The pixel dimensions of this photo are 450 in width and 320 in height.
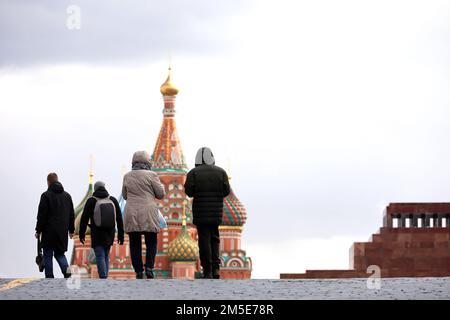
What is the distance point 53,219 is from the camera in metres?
19.5

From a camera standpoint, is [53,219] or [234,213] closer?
[53,219]

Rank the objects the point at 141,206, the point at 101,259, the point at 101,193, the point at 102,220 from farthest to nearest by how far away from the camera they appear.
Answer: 1. the point at 101,193
2. the point at 101,259
3. the point at 102,220
4. the point at 141,206

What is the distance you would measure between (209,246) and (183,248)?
91782 millimetres

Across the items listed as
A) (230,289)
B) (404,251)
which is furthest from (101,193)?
(404,251)

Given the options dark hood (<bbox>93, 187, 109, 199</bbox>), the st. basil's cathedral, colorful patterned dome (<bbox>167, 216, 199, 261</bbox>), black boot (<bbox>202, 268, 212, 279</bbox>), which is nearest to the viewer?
black boot (<bbox>202, 268, 212, 279</bbox>)

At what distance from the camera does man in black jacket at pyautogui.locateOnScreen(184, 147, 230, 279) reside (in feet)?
61.4

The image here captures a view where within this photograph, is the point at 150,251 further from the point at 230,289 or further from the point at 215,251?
the point at 230,289

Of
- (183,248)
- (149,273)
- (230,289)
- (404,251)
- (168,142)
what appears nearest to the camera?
(230,289)

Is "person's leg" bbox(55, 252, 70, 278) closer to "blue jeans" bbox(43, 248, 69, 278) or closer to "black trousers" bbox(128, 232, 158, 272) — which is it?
"blue jeans" bbox(43, 248, 69, 278)

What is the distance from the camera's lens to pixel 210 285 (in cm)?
1702

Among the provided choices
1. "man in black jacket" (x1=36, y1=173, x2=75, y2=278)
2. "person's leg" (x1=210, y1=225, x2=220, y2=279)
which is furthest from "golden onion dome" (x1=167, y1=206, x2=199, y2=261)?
"person's leg" (x1=210, y1=225, x2=220, y2=279)

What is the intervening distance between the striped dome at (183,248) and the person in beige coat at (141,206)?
90634mm
